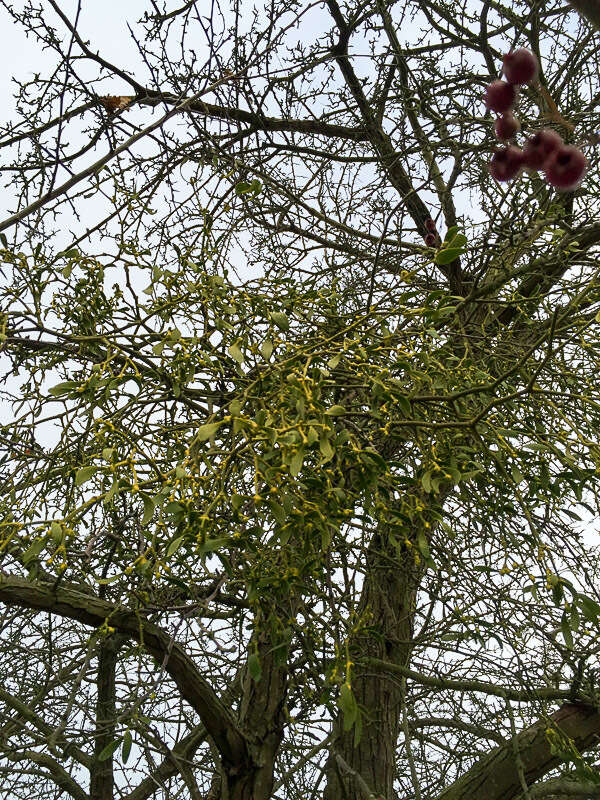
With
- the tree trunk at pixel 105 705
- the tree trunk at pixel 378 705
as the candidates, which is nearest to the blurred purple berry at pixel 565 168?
the tree trunk at pixel 378 705

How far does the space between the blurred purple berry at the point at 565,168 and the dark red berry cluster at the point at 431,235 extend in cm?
147

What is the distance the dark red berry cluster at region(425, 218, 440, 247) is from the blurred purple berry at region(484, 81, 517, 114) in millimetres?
1451

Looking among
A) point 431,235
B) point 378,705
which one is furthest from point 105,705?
point 431,235

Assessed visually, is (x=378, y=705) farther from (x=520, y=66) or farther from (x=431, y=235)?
(x=520, y=66)

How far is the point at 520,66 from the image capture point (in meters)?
0.77

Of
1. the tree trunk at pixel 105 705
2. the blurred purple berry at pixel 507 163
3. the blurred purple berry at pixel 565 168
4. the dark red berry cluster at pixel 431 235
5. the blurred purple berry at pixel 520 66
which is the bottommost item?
the blurred purple berry at pixel 565 168

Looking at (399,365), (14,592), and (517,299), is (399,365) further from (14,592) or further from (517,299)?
(14,592)

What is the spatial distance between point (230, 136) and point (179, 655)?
4.79 feet

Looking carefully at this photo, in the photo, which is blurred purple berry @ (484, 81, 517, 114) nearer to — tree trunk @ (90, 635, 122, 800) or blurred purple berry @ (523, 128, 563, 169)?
blurred purple berry @ (523, 128, 563, 169)

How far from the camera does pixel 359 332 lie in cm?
135

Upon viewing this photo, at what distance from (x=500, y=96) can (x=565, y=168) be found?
0.30 ft

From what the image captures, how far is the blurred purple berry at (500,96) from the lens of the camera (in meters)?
0.79

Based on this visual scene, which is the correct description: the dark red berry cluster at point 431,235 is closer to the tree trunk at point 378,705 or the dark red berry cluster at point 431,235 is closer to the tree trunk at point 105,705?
the tree trunk at point 378,705

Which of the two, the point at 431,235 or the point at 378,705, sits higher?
the point at 431,235
